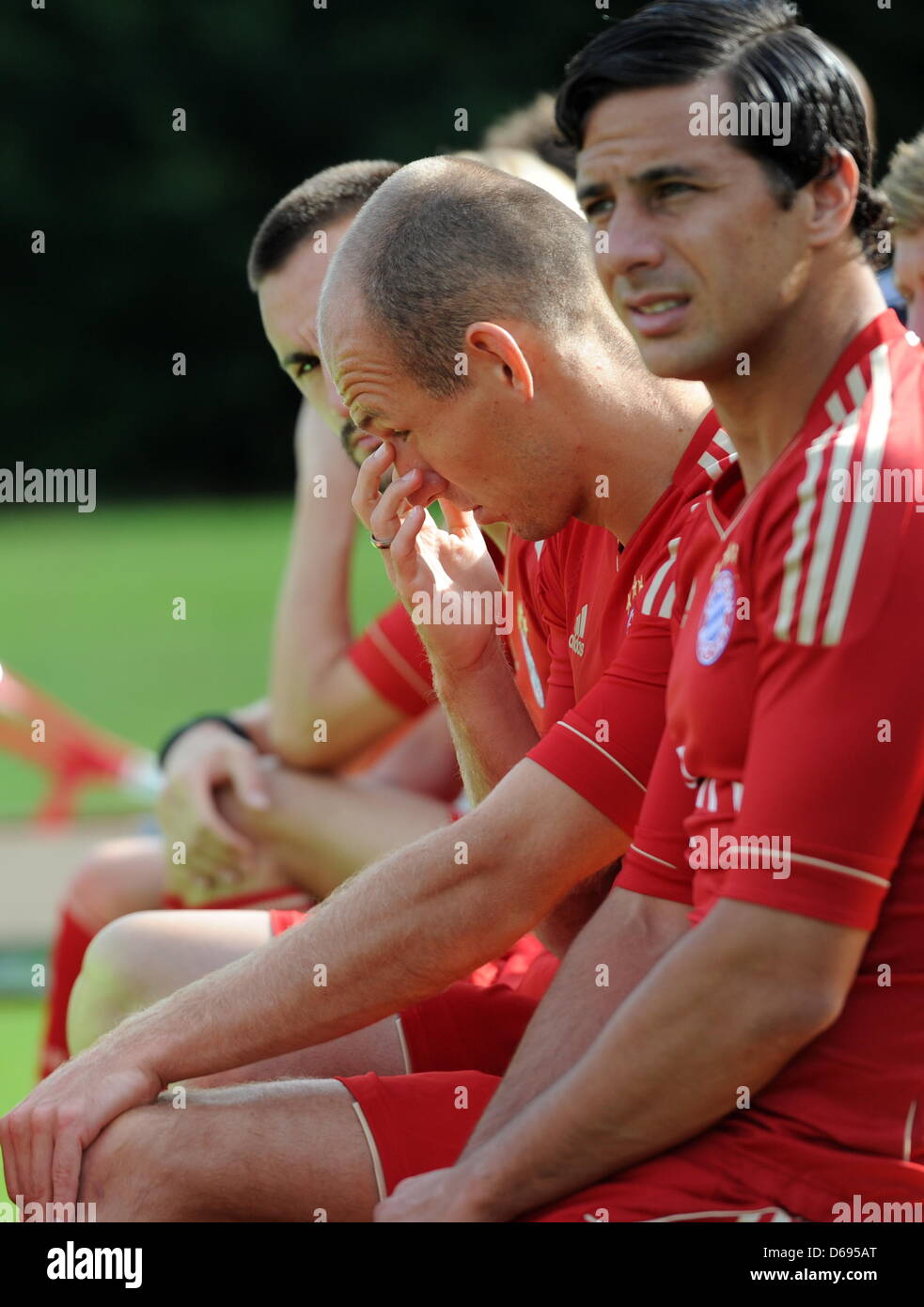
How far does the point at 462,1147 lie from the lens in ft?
7.06

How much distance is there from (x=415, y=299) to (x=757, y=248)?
0.61m

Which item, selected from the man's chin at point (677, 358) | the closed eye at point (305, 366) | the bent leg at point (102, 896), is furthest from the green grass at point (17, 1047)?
the man's chin at point (677, 358)

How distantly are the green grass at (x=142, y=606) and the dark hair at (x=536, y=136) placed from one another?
393 cm

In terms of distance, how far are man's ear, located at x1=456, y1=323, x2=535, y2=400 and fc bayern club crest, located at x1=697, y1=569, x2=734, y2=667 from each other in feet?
1.87

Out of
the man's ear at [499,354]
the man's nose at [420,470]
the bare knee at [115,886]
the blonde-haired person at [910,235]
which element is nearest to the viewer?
the man's ear at [499,354]

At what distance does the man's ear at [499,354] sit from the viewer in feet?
7.57

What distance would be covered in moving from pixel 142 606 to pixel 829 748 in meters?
13.8

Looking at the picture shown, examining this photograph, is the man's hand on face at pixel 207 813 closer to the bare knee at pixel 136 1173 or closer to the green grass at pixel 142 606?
the bare knee at pixel 136 1173

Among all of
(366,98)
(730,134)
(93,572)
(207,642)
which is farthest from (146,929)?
(366,98)

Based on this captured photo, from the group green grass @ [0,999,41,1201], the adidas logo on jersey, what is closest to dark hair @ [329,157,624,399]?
the adidas logo on jersey
